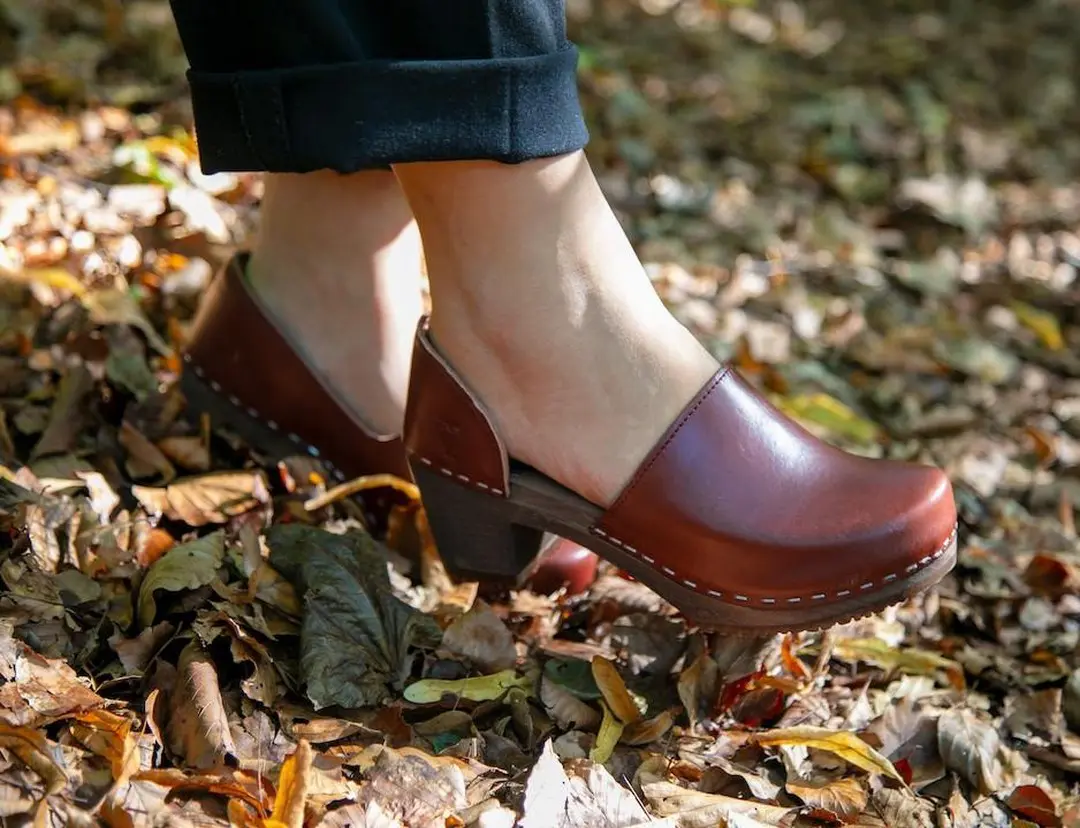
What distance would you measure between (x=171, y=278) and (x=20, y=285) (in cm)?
20

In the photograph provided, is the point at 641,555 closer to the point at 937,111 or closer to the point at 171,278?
Answer: the point at 171,278

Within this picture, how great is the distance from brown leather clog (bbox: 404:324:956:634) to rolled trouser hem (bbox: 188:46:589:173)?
24 cm

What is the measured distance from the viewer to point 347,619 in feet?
3.68

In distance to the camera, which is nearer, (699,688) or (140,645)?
(140,645)

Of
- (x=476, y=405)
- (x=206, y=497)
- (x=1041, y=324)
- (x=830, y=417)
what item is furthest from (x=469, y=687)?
(x=1041, y=324)

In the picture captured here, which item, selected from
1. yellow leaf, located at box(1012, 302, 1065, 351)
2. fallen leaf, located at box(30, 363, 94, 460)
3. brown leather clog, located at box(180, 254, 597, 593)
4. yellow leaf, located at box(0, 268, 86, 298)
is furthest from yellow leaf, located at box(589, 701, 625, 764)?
yellow leaf, located at box(1012, 302, 1065, 351)

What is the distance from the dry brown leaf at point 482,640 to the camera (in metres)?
1.15

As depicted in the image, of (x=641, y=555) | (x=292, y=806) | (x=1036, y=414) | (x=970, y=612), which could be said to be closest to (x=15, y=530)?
(x=292, y=806)

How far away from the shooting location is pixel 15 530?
1.11 m

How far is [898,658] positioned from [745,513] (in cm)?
30

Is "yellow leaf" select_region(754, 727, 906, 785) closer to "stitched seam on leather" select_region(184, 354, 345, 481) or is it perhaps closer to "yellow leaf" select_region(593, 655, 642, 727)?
"yellow leaf" select_region(593, 655, 642, 727)

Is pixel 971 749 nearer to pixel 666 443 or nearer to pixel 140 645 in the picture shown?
pixel 666 443

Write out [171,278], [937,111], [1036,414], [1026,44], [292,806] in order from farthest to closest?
[1026,44] → [937,111] → [1036,414] → [171,278] → [292,806]

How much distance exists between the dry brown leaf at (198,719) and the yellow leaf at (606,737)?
0.32 meters
